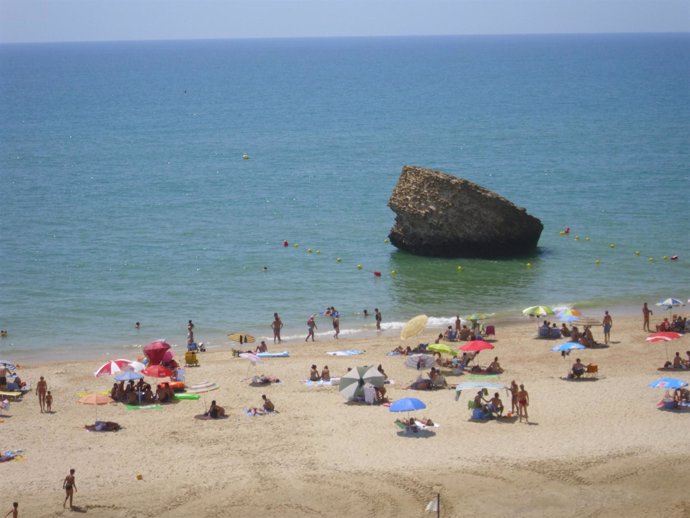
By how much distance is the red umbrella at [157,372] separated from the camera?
29719 mm

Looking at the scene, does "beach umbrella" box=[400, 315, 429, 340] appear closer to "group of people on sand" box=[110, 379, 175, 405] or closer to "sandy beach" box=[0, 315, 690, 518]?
"sandy beach" box=[0, 315, 690, 518]

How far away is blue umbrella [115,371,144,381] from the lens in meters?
28.7

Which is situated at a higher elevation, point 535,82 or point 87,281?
point 535,82

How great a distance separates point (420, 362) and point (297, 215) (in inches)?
1109

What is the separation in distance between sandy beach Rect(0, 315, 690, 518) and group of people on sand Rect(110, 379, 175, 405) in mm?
514

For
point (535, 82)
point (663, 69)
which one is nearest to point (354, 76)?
point (535, 82)

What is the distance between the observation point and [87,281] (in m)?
44.8

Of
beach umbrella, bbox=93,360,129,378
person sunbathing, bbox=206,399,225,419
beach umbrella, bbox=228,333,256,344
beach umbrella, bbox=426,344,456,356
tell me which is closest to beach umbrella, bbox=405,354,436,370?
beach umbrella, bbox=426,344,456,356

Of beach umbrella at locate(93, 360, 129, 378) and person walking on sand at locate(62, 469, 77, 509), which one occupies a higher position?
beach umbrella at locate(93, 360, 129, 378)

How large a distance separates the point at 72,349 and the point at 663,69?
167733 mm

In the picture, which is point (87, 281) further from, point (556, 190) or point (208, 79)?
point (208, 79)

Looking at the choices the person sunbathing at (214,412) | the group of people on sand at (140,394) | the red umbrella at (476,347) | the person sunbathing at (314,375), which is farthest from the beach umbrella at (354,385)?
the group of people on sand at (140,394)

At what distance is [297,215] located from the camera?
58250mm

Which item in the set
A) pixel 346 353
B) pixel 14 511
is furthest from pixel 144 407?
pixel 346 353
